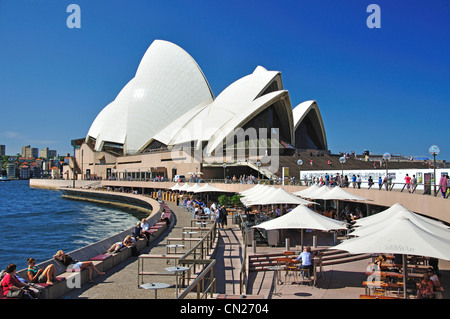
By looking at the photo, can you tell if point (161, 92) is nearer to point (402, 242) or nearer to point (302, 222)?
point (302, 222)

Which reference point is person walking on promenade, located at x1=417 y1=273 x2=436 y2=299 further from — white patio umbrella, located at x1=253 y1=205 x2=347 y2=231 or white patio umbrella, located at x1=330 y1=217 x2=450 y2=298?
white patio umbrella, located at x1=253 y1=205 x2=347 y2=231

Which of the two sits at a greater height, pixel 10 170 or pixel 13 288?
pixel 10 170

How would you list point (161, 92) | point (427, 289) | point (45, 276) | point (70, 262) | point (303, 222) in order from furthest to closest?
1. point (161, 92)
2. point (303, 222)
3. point (70, 262)
4. point (45, 276)
5. point (427, 289)

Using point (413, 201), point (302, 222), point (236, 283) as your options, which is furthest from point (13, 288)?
point (413, 201)

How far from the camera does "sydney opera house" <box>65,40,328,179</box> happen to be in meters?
42.7

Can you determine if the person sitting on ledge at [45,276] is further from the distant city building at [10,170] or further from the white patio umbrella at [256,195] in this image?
the distant city building at [10,170]

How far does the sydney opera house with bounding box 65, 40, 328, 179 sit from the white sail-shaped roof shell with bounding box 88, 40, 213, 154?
0.15 metres

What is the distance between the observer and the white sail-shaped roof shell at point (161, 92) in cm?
5644

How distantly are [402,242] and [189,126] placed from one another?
4601 cm

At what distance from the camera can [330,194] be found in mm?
15055

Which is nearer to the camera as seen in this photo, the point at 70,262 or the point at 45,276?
the point at 45,276

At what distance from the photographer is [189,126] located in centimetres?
5141
